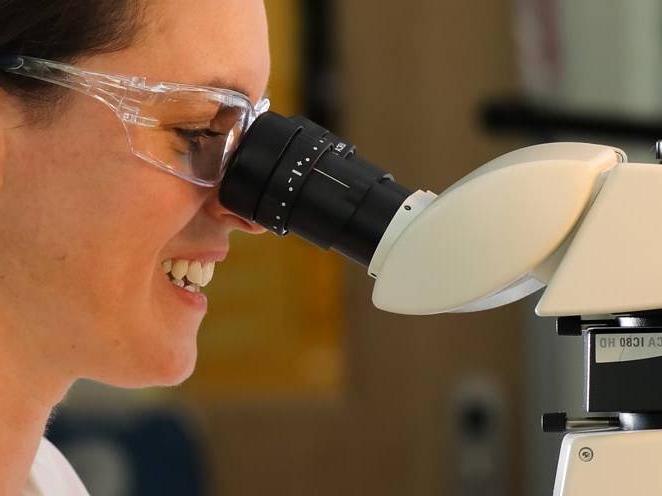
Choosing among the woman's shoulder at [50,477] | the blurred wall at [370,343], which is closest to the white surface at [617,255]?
the woman's shoulder at [50,477]

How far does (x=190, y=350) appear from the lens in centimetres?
122

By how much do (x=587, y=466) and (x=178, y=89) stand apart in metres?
0.50

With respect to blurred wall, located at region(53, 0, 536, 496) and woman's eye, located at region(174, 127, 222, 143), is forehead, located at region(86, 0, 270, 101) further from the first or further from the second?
blurred wall, located at region(53, 0, 536, 496)

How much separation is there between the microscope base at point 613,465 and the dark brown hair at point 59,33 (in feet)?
1.80

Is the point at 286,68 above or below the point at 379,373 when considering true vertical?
above

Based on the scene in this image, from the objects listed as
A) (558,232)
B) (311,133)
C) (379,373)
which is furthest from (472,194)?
(379,373)

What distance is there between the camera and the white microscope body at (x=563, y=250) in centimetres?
91

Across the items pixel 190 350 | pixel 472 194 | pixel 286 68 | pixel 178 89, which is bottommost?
pixel 190 350

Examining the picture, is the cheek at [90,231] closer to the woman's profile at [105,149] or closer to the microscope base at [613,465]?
the woman's profile at [105,149]

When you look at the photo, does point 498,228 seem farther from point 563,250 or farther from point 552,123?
point 552,123

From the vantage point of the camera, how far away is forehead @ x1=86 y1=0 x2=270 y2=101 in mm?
1109

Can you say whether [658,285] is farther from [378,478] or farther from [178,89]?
[378,478]

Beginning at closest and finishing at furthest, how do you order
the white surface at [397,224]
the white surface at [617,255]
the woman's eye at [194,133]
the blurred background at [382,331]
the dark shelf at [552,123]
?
the white surface at [617,255] < the white surface at [397,224] < the woman's eye at [194,133] < the dark shelf at [552,123] < the blurred background at [382,331]

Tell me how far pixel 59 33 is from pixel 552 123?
1.95m
